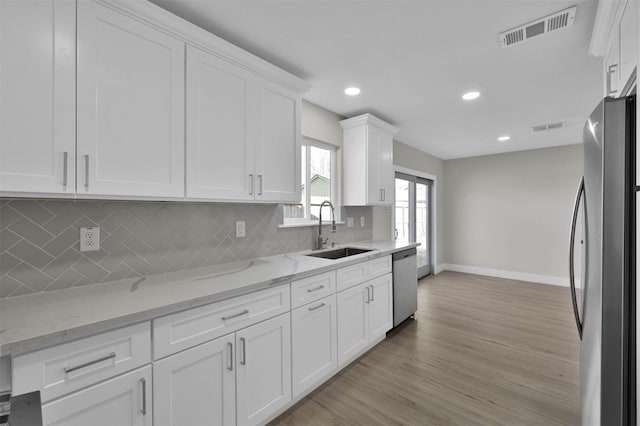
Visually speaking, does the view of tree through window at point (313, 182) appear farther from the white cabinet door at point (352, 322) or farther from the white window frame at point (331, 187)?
the white cabinet door at point (352, 322)

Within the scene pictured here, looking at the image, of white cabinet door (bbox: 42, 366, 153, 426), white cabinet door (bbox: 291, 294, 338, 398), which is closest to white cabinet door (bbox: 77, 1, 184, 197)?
white cabinet door (bbox: 42, 366, 153, 426)

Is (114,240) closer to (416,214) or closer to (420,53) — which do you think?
(420,53)

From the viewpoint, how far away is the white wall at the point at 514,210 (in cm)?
502

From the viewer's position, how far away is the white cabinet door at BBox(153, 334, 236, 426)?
1244 millimetres

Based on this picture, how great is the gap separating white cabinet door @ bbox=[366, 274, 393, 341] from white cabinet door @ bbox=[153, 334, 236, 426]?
4.91ft

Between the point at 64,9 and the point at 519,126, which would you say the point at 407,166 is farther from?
the point at 64,9

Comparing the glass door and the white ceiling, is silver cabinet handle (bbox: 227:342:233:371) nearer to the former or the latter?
the white ceiling

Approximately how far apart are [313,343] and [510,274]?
16.8ft

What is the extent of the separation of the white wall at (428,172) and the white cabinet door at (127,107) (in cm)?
295

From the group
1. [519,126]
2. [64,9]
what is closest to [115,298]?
[64,9]

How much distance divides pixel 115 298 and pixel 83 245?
429mm

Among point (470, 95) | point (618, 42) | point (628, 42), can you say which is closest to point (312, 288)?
point (628, 42)

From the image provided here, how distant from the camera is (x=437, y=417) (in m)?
1.85

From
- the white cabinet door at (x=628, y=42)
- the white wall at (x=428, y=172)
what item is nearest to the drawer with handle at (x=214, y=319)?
the white cabinet door at (x=628, y=42)
